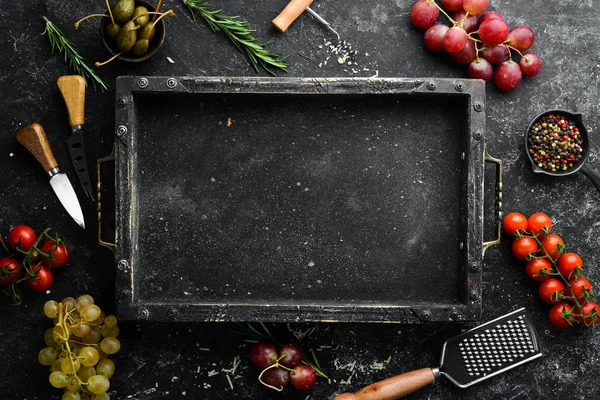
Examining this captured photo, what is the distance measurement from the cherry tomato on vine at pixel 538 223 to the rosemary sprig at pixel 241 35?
0.74 m

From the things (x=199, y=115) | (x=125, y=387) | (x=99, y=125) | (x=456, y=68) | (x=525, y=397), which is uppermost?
(x=456, y=68)

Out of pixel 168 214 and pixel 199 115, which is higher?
pixel 199 115

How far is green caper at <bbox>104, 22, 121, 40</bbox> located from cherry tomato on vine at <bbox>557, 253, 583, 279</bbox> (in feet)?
4.09

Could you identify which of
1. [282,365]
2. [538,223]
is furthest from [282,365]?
[538,223]

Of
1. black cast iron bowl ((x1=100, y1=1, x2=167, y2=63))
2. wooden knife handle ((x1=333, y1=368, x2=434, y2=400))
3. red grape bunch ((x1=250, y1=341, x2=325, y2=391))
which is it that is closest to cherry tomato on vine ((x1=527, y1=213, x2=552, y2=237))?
wooden knife handle ((x1=333, y1=368, x2=434, y2=400))

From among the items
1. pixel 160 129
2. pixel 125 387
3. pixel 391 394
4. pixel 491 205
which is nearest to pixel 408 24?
pixel 491 205

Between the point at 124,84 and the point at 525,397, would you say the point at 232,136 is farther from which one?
the point at 525,397

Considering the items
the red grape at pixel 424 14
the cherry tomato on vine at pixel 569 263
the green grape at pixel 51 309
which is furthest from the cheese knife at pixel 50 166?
the cherry tomato on vine at pixel 569 263

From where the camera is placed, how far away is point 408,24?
1.94m

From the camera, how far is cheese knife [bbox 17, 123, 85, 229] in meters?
1.89

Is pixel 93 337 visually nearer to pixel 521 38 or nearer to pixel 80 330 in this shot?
pixel 80 330

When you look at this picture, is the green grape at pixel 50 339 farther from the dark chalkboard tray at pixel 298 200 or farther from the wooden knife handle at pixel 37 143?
the wooden knife handle at pixel 37 143

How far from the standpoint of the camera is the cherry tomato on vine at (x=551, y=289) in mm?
1866

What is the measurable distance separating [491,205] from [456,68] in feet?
1.20
